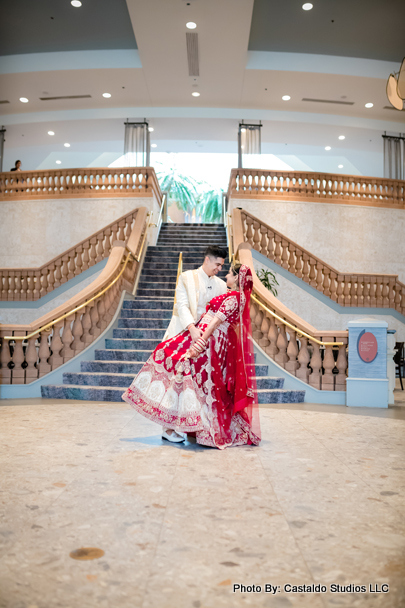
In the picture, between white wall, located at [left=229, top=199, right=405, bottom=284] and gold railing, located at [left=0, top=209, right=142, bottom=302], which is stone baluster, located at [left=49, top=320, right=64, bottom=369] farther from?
white wall, located at [left=229, top=199, right=405, bottom=284]

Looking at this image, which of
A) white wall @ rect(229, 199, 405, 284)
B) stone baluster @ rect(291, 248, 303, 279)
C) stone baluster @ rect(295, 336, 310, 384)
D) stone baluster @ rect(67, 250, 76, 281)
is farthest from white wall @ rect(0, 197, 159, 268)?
stone baluster @ rect(295, 336, 310, 384)

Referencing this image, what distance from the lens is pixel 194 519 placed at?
225 centimetres

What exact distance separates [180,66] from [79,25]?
8.92 feet

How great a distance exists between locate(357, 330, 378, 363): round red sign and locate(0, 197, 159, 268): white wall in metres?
8.46

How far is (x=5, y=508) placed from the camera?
2.34 m

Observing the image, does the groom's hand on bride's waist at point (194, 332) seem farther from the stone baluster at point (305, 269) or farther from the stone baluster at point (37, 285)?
the stone baluster at point (37, 285)

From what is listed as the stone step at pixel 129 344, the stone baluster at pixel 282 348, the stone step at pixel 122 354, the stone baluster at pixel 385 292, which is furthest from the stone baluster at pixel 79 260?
the stone baluster at pixel 385 292

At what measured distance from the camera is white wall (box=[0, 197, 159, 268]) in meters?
13.0

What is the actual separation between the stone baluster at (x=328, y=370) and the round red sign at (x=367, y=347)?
37 cm

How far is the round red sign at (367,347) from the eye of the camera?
559cm

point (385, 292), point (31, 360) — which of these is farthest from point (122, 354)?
point (385, 292)

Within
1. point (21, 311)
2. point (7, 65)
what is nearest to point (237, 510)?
point (21, 311)

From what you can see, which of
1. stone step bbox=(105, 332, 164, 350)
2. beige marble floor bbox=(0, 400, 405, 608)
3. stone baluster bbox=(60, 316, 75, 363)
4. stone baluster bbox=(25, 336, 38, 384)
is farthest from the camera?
stone step bbox=(105, 332, 164, 350)

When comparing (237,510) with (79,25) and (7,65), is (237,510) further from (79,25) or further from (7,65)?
(7,65)
